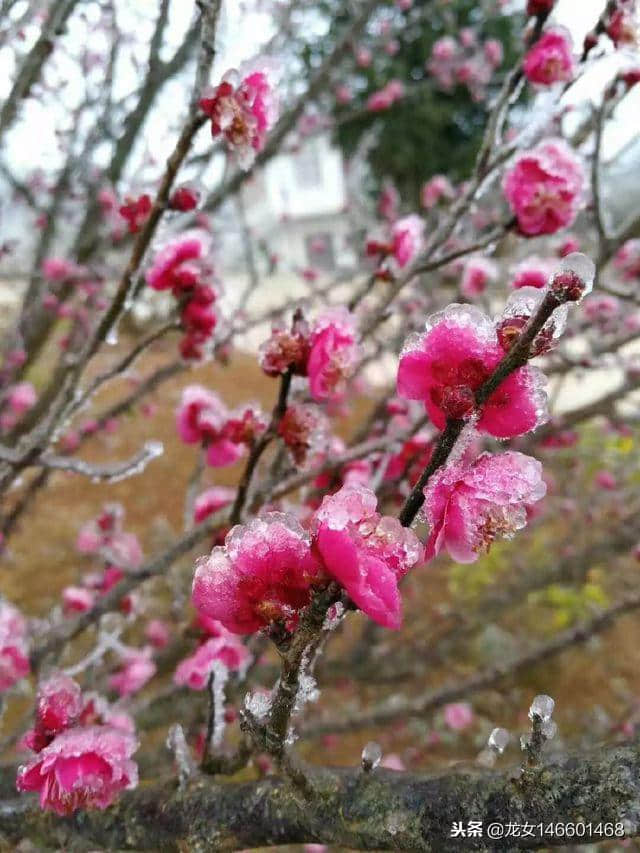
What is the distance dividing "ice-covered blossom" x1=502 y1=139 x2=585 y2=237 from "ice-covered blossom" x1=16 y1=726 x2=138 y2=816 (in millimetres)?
1040

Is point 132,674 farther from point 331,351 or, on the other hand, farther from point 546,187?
point 546,187

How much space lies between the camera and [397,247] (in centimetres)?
147

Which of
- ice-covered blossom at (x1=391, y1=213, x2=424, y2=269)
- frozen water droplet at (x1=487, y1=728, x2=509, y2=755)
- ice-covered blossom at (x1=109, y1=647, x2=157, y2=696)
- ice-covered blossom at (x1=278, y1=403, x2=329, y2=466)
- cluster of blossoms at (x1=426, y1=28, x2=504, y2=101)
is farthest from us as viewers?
cluster of blossoms at (x1=426, y1=28, x2=504, y2=101)

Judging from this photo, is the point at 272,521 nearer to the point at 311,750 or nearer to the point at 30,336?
the point at 30,336

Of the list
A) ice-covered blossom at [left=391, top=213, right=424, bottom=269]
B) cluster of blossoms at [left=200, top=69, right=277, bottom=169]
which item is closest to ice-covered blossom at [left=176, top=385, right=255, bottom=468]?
ice-covered blossom at [left=391, top=213, right=424, bottom=269]

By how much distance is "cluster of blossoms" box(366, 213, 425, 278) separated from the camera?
146cm

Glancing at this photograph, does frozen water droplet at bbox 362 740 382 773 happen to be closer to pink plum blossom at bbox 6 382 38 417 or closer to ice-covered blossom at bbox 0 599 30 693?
ice-covered blossom at bbox 0 599 30 693

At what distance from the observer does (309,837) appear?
2.51ft

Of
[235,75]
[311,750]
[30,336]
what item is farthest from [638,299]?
[311,750]

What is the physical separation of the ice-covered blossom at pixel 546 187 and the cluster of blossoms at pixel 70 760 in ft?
3.39

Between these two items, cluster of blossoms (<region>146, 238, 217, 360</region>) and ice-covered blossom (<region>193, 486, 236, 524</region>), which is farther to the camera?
ice-covered blossom (<region>193, 486, 236, 524</region>)

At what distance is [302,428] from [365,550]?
559 millimetres

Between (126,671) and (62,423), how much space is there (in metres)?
1.00

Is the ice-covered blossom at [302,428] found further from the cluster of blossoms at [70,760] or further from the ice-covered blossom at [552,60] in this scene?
the ice-covered blossom at [552,60]
